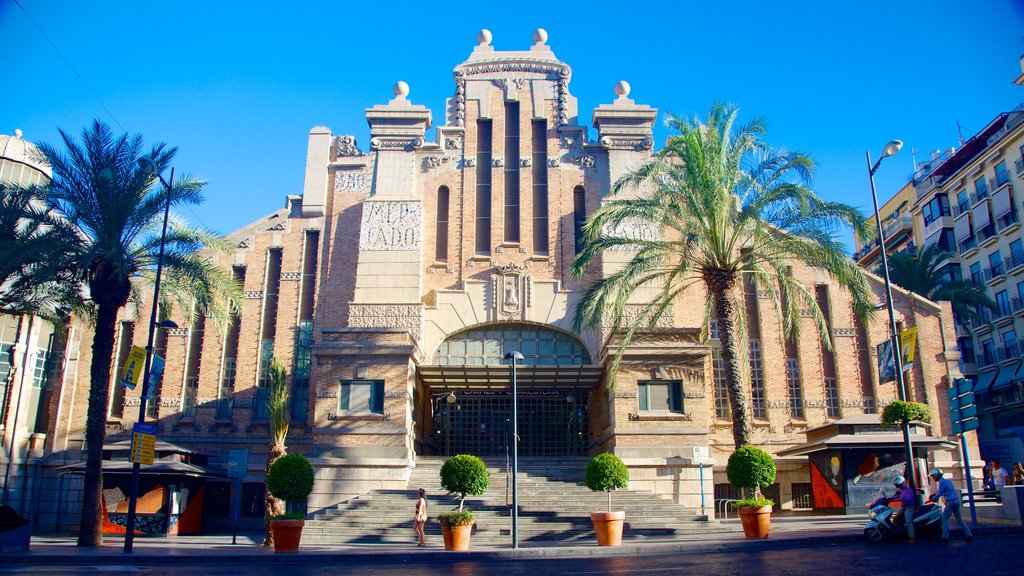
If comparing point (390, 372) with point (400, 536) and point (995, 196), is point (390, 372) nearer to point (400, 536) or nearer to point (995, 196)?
point (400, 536)

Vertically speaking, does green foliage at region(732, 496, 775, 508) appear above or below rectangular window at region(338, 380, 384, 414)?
below

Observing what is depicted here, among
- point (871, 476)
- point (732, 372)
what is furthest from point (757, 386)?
point (732, 372)

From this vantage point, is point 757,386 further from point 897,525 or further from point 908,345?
point 897,525

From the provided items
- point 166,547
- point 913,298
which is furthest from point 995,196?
point 166,547

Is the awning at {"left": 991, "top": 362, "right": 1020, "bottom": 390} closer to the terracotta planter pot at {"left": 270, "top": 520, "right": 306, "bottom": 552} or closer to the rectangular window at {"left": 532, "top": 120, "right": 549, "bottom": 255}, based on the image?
the rectangular window at {"left": 532, "top": 120, "right": 549, "bottom": 255}

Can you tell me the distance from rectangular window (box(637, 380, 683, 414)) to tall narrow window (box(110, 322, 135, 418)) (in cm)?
2025

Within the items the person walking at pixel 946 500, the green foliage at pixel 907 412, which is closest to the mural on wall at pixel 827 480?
the green foliage at pixel 907 412

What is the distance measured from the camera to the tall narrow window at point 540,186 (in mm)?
31109

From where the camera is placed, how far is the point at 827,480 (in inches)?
1019

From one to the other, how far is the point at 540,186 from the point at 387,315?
834cm

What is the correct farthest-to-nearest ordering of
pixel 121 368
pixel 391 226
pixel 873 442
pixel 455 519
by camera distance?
1. pixel 121 368
2. pixel 391 226
3. pixel 873 442
4. pixel 455 519

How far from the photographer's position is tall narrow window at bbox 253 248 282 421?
3048 cm

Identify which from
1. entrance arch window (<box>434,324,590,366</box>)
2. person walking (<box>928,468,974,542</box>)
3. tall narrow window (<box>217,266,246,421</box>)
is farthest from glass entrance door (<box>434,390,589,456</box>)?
person walking (<box>928,468,974,542</box>)

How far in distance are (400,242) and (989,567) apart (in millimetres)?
23005
